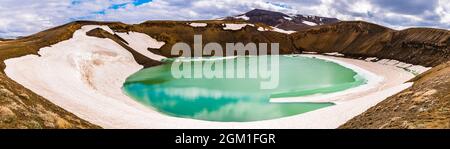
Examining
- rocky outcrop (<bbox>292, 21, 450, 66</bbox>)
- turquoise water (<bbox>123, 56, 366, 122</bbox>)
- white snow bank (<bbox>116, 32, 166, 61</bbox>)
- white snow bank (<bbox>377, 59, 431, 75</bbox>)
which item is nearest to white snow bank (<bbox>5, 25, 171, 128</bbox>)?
turquoise water (<bbox>123, 56, 366, 122</bbox>)

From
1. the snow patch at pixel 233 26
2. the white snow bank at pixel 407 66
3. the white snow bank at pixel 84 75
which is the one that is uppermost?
the snow patch at pixel 233 26

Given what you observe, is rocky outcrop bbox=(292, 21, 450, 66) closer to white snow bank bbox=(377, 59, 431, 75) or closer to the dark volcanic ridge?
the dark volcanic ridge

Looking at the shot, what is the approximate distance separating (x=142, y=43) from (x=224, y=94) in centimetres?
7651

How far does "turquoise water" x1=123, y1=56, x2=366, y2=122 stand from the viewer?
44.7 m

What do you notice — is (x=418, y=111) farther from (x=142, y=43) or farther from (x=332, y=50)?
(x=332, y=50)

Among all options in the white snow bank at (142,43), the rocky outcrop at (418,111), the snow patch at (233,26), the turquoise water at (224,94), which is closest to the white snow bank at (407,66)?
the turquoise water at (224,94)

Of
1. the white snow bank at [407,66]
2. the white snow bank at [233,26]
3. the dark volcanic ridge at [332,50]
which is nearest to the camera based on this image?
the dark volcanic ridge at [332,50]

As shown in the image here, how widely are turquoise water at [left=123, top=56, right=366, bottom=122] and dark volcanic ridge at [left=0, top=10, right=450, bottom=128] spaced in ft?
47.3

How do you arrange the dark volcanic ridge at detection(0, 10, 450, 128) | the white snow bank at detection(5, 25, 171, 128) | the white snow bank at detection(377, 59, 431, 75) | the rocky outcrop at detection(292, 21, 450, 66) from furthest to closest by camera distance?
the rocky outcrop at detection(292, 21, 450, 66) < the white snow bank at detection(377, 59, 431, 75) < the white snow bank at detection(5, 25, 171, 128) < the dark volcanic ridge at detection(0, 10, 450, 128)

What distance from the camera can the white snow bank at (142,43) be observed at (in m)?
117

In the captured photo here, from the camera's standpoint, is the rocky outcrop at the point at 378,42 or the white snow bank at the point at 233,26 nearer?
the rocky outcrop at the point at 378,42

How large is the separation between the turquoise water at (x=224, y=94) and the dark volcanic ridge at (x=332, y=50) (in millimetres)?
14416

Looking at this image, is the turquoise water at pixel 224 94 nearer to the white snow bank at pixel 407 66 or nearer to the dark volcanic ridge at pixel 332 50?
the dark volcanic ridge at pixel 332 50
